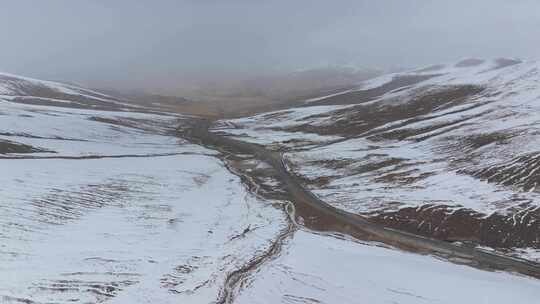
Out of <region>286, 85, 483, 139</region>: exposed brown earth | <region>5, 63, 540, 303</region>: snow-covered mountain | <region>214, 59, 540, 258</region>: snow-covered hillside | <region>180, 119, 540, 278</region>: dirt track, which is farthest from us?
<region>286, 85, 483, 139</region>: exposed brown earth

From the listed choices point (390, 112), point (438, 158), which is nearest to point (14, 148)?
A: point (438, 158)

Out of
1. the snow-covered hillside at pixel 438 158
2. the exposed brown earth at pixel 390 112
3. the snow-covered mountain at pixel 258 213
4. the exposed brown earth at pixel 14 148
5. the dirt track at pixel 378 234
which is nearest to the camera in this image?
the snow-covered mountain at pixel 258 213

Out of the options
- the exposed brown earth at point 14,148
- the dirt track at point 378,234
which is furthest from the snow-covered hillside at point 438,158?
the exposed brown earth at point 14,148

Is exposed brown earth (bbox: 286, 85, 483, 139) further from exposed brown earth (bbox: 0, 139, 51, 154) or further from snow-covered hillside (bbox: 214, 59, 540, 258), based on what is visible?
exposed brown earth (bbox: 0, 139, 51, 154)

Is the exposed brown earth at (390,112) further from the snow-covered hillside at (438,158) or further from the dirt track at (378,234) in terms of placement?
the dirt track at (378,234)

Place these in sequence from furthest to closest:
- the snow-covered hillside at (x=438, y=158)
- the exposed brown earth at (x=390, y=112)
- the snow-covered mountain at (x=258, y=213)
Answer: the exposed brown earth at (x=390, y=112)
the snow-covered hillside at (x=438, y=158)
the snow-covered mountain at (x=258, y=213)

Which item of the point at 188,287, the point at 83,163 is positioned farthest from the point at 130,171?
the point at 188,287

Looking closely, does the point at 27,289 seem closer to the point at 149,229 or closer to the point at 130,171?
the point at 149,229

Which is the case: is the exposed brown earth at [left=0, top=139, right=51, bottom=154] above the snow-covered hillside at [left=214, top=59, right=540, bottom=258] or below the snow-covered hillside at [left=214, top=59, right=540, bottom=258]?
below

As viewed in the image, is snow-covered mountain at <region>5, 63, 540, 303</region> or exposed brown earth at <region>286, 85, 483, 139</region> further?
exposed brown earth at <region>286, 85, 483, 139</region>

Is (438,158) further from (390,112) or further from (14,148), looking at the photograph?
(14,148)

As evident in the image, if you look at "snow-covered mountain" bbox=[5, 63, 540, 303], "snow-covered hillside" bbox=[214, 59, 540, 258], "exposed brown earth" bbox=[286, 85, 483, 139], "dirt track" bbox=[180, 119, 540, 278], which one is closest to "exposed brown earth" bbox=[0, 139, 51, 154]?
"snow-covered mountain" bbox=[5, 63, 540, 303]
